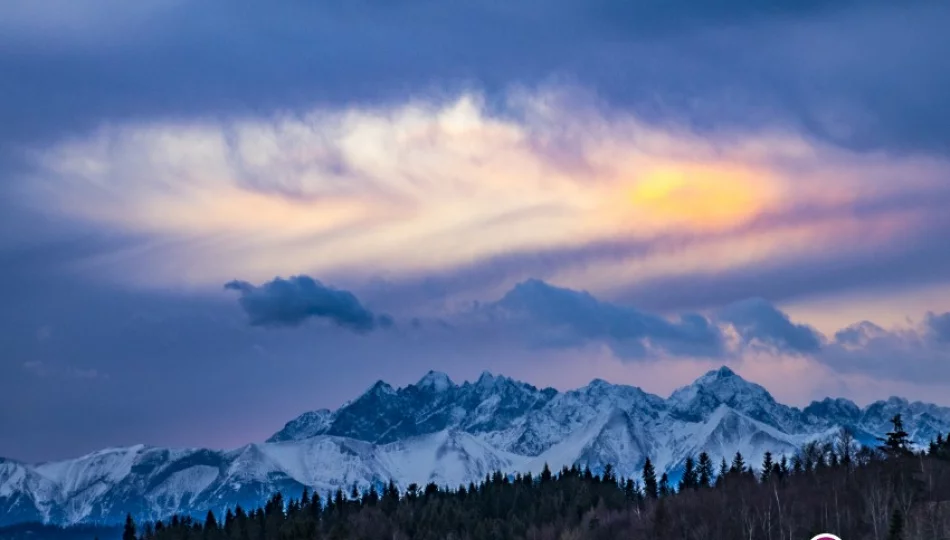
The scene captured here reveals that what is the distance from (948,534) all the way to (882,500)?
28.8 metres

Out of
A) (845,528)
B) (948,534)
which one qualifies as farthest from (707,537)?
(948,534)

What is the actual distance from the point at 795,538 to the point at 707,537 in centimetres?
1395

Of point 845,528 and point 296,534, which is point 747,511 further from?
point 296,534

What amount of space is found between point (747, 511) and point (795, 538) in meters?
8.20

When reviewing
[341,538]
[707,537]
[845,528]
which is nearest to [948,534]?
[845,528]

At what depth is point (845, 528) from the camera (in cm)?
19250

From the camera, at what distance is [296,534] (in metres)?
162

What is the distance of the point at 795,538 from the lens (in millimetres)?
190875

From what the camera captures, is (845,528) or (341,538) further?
(845,528)

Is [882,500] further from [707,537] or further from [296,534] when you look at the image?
[296,534]

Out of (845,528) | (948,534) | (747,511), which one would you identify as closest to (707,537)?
(747,511)

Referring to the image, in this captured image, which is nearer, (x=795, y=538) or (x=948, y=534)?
(x=948, y=534)

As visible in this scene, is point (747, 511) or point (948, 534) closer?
point (948, 534)

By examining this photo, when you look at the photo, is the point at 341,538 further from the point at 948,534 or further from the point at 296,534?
the point at 948,534
